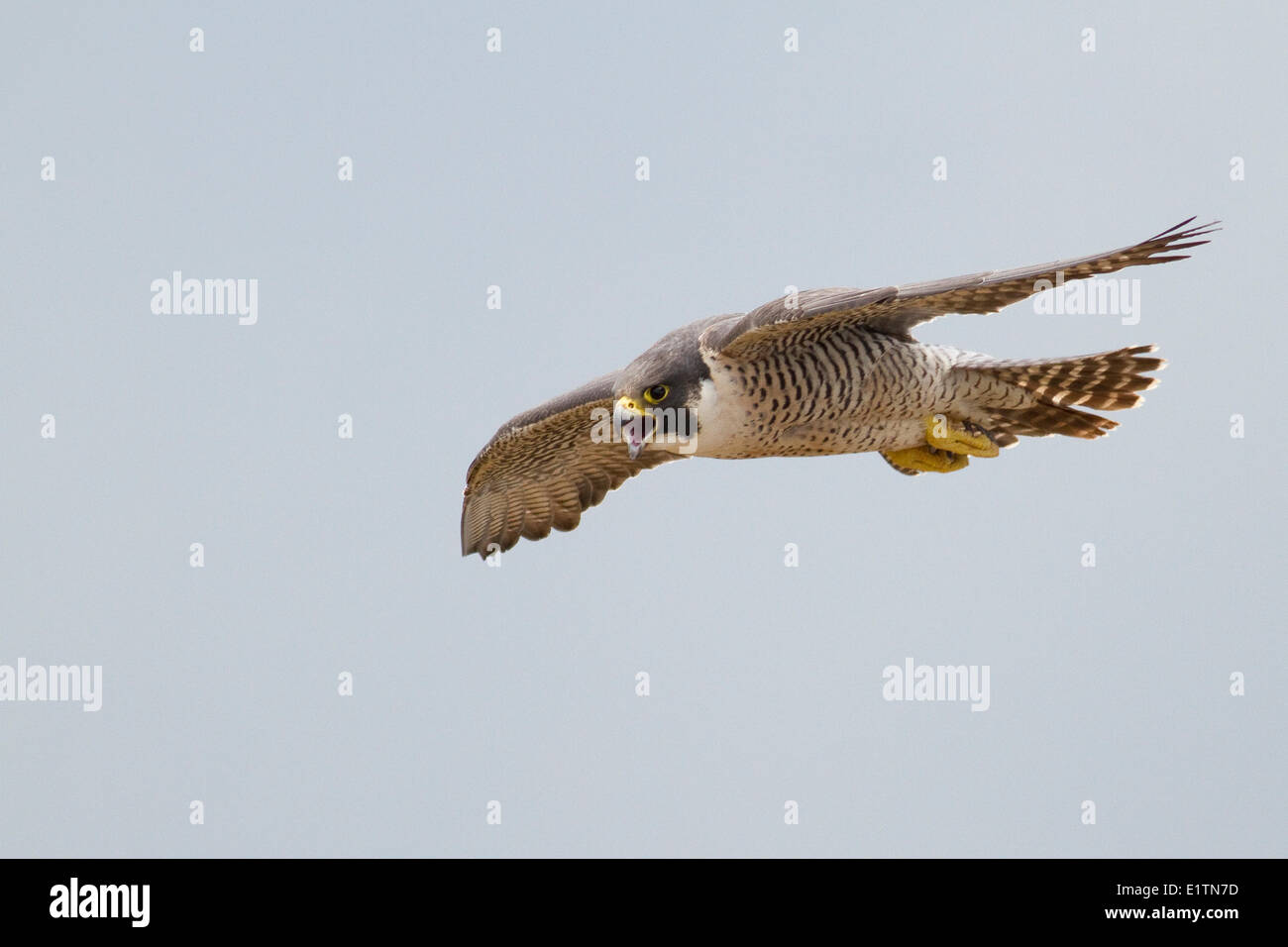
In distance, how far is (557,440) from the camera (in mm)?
14961

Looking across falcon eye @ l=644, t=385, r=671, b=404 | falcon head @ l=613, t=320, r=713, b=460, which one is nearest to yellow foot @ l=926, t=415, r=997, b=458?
falcon head @ l=613, t=320, r=713, b=460

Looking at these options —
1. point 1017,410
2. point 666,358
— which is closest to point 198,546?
point 666,358

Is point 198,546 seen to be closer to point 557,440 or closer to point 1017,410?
point 557,440

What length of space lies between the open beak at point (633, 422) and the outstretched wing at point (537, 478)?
175cm

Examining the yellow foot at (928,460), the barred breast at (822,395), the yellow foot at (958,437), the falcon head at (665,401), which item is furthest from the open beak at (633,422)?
the yellow foot at (928,460)

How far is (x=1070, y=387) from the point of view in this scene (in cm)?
1346

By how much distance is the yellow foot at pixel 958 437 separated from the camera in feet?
44.4

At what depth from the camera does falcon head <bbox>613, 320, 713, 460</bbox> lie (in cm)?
1268

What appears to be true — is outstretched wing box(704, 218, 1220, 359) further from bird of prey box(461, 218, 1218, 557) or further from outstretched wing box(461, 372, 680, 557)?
outstretched wing box(461, 372, 680, 557)

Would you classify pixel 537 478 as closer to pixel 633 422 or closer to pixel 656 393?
pixel 633 422

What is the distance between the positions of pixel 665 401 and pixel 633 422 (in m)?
0.27

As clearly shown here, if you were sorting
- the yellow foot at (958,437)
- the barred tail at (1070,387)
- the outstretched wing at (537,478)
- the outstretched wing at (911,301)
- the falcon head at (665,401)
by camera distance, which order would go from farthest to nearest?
the outstretched wing at (537,478)
the yellow foot at (958,437)
the barred tail at (1070,387)
the falcon head at (665,401)
the outstretched wing at (911,301)

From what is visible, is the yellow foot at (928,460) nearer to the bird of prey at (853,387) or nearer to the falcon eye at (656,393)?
the bird of prey at (853,387)

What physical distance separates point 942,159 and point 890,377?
3.60m
